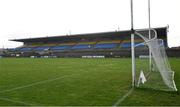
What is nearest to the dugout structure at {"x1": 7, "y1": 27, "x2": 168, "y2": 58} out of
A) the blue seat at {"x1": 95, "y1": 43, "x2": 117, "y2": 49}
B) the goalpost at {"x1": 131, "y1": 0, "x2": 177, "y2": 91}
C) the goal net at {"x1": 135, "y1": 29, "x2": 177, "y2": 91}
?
the blue seat at {"x1": 95, "y1": 43, "x2": 117, "y2": 49}

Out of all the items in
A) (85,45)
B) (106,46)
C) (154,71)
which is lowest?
(154,71)

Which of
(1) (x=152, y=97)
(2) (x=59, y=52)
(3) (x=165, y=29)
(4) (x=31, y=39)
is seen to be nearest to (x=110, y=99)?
(1) (x=152, y=97)

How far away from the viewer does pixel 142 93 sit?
7.70 m

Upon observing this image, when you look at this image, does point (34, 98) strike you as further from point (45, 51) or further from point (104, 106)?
point (45, 51)

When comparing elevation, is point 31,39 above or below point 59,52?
above

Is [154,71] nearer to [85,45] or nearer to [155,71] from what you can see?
[155,71]

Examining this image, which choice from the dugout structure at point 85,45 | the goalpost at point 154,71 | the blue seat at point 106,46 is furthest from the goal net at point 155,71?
the blue seat at point 106,46

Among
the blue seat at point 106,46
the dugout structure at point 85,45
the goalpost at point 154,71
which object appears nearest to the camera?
the goalpost at point 154,71

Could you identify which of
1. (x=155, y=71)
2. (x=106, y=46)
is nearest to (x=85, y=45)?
(x=106, y=46)

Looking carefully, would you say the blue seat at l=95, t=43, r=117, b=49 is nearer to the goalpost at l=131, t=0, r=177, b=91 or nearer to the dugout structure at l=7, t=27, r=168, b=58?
the dugout structure at l=7, t=27, r=168, b=58

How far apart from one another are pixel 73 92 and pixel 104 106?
7.22 ft

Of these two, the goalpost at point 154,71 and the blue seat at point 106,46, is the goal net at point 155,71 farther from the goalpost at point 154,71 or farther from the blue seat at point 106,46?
the blue seat at point 106,46

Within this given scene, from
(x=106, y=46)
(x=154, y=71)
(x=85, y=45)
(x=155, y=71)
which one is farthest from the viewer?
(x=85, y=45)

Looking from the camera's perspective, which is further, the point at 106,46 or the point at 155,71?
the point at 106,46
